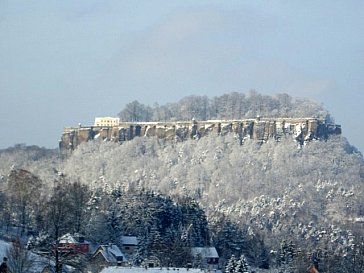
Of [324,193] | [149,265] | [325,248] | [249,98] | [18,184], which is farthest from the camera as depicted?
[249,98]

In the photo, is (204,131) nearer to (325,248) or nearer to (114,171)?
(114,171)

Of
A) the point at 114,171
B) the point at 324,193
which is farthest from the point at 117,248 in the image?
the point at 114,171

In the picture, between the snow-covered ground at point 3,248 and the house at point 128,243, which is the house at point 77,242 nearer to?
the house at point 128,243

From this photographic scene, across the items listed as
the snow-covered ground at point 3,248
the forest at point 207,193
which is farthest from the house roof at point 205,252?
the snow-covered ground at point 3,248

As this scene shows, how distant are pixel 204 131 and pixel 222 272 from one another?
253 ft

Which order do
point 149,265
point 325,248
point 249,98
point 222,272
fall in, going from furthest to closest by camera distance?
point 249,98 < point 325,248 < point 222,272 < point 149,265

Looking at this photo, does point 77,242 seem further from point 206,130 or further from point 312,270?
point 206,130

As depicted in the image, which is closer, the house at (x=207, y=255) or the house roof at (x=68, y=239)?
the house roof at (x=68, y=239)

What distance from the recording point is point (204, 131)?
443ft

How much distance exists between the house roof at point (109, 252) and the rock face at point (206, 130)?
70992 millimetres

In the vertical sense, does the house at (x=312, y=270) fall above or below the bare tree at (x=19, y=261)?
below

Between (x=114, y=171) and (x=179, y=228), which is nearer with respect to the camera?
(x=179, y=228)

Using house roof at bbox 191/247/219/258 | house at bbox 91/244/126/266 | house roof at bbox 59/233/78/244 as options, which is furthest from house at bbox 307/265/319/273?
house roof at bbox 59/233/78/244

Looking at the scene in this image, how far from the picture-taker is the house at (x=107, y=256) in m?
56.2
